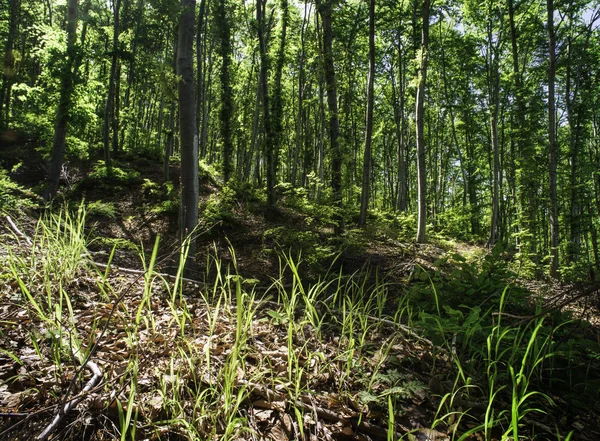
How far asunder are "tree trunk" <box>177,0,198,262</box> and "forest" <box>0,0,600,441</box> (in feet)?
0.11

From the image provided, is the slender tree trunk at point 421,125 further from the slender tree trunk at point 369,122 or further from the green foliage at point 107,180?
the green foliage at point 107,180

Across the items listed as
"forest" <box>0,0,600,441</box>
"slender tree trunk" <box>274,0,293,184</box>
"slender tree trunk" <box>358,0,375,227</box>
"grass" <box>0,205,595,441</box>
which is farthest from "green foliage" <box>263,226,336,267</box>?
"slender tree trunk" <box>274,0,293,184</box>

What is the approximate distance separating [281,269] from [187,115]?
2.83 meters

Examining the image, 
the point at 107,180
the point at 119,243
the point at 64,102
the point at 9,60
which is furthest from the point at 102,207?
the point at 9,60

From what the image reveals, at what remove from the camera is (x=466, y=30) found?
1522 centimetres

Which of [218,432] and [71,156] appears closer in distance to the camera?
[218,432]

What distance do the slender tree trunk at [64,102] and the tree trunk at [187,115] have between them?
5.34m

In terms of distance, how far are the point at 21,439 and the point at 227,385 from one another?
2.58 ft

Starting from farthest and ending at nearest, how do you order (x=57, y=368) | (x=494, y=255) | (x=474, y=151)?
1. (x=474, y=151)
2. (x=494, y=255)
3. (x=57, y=368)

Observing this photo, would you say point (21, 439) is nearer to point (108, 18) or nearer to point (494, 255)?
point (494, 255)

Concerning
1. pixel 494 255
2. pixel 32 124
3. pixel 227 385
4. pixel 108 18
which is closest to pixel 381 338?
pixel 227 385

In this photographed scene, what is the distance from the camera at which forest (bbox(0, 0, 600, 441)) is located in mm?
1583

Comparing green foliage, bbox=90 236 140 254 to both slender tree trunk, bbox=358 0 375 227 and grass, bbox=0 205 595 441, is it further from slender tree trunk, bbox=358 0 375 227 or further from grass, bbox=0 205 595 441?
slender tree trunk, bbox=358 0 375 227

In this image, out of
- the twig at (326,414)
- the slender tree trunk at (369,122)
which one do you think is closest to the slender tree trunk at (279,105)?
the slender tree trunk at (369,122)
